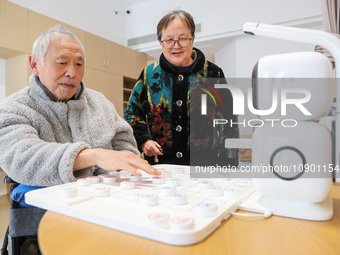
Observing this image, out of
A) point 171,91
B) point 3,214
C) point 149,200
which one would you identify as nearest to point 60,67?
point 171,91

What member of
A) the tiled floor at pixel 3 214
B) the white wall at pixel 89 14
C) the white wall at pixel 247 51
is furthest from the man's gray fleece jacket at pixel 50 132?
the white wall at pixel 89 14

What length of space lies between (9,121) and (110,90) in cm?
394

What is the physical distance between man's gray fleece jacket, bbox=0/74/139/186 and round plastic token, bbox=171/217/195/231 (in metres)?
0.46

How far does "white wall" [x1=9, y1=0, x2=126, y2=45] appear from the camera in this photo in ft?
13.0

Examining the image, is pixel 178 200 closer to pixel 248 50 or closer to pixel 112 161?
pixel 112 161

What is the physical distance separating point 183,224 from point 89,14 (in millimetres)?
5076

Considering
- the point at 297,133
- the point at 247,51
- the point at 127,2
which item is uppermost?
the point at 127,2

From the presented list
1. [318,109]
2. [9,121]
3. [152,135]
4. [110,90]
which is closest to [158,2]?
[110,90]

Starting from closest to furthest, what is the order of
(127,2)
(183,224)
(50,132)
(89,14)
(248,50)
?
(183,224) → (50,132) → (248,50) → (89,14) → (127,2)

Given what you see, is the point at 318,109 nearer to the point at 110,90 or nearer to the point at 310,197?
the point at 310,197

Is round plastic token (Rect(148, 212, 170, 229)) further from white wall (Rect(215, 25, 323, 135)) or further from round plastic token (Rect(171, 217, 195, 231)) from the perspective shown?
white wall (Rect(215, 25, 323, 135))

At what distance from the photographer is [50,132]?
0.95 m

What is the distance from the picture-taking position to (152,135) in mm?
1467

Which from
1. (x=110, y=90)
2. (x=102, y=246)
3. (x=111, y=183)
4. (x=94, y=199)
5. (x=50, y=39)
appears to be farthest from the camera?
(x=110, y=90)
